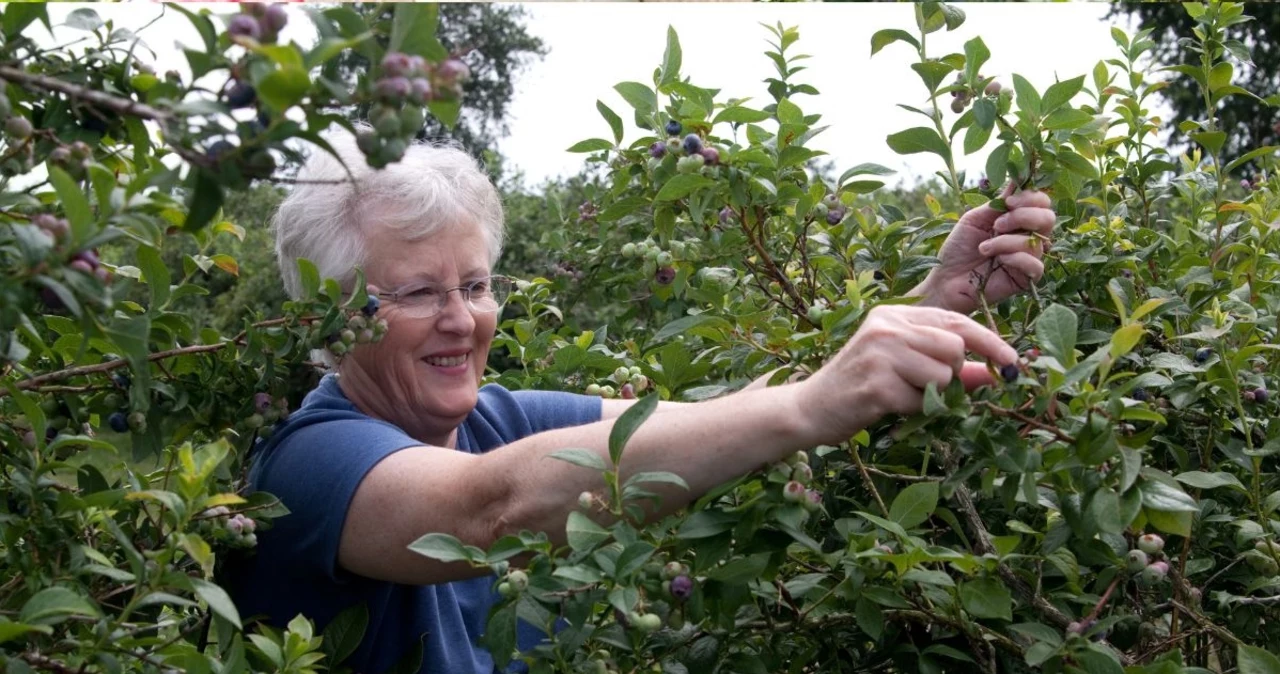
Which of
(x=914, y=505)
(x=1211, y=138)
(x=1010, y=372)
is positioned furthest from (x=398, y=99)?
(x=1211, y=138)

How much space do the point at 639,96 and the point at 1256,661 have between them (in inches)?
46.4

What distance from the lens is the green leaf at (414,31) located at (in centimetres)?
128

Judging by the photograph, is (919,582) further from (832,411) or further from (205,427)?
(205,427)

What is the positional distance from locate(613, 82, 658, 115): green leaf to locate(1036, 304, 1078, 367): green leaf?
741 millimetres

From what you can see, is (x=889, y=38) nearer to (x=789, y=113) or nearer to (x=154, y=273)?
(x=789, y=113)

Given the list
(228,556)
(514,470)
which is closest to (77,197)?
(514,470)

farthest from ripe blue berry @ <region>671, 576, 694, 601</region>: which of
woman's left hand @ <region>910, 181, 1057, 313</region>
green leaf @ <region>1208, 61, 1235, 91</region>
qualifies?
green leaf @ <region>1208, 61, 1235, 91</region>

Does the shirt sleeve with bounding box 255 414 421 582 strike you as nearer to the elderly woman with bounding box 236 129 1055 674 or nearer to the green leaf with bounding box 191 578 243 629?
the elderly woman with bounding box 236 129 1055 674

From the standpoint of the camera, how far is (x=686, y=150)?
1.98 metres

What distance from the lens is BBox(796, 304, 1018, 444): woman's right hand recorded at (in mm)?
1552

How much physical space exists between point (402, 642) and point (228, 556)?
34 centimetres

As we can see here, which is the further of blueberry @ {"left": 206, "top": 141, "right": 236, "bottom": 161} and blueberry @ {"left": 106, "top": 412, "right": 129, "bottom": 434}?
blueberry @ {"left": 106, "top": 412, "right": 129, "bottom": 434}

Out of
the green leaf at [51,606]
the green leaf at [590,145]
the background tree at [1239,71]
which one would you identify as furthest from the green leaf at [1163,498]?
the background tree at [1239,71]

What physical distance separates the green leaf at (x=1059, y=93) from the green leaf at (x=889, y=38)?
24 cm
